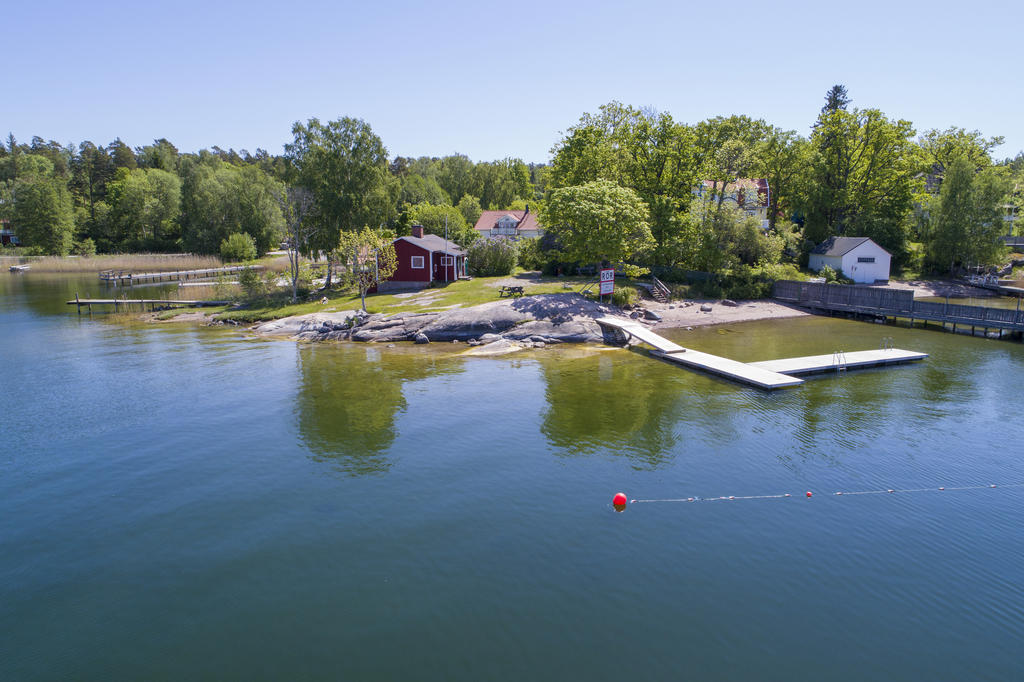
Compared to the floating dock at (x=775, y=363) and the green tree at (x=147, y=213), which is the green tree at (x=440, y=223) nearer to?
the floating dock at (x=775, y=363)

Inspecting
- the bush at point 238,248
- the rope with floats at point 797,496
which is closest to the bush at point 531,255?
the rope with floats at point 797,496

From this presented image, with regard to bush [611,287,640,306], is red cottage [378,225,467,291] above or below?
above

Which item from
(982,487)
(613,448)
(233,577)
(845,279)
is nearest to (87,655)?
(233,577)

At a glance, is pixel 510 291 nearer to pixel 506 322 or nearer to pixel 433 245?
pixel 506 322

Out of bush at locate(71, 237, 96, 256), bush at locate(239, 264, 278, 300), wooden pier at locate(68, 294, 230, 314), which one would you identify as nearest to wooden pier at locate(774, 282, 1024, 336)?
bush at locate(239, 264, 278, 300)

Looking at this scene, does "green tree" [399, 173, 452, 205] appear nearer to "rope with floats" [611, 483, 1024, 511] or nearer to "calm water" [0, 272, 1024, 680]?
"calm water" [0, 272, 1024, 680]

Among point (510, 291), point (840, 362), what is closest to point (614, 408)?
point (840, 362)
